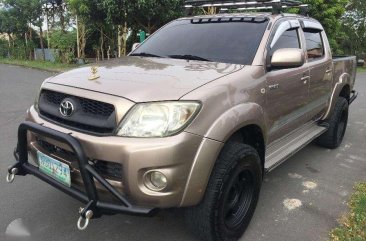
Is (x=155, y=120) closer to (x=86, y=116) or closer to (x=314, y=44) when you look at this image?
(x=86, y=116)

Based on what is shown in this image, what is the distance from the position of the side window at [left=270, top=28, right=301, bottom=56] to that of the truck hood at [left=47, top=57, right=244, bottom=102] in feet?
2.57

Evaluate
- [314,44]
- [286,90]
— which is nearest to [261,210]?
[286,90]

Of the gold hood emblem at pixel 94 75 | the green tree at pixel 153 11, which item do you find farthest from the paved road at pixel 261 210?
the green tree at pixel 153 11

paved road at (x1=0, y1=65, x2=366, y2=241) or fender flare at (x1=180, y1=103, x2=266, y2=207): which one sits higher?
fender flare at (x1=180, y1=103, x2=266, y2=207)

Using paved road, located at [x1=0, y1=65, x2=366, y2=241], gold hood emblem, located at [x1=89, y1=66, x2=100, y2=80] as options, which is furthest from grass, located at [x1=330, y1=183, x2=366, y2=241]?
gold hood emblem, located at [x1=89, y1=66, x2=100, y2=80]

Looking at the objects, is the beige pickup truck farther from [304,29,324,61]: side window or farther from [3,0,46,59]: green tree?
[3,0,46,59]: green tree

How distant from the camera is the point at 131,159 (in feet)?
7.95

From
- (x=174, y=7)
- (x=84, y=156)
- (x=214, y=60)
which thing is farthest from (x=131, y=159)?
(x=174, y=7)

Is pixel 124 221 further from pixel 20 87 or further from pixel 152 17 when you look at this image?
pixel 152 17

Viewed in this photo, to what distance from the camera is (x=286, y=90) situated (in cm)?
364

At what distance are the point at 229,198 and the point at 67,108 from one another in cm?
138

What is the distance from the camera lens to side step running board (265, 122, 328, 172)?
11.9 feet

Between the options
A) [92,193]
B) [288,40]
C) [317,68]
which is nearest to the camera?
[92,193]

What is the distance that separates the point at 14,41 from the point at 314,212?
80.6 ft
